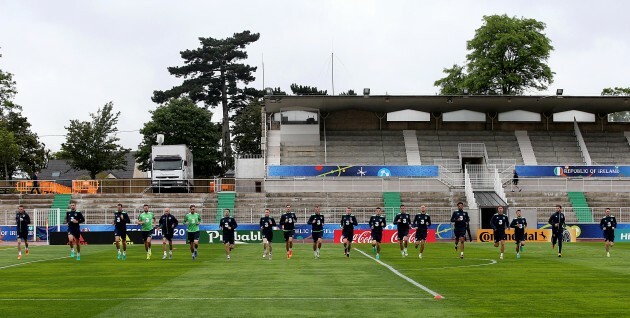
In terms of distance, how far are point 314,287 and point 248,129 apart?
80268mm

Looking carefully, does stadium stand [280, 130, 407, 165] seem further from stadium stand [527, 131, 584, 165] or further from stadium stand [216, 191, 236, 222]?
stadium stand [527, 131, 584, 165]

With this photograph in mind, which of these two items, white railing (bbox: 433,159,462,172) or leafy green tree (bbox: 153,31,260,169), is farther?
leafy green tree (bbox: 153,31,260,169)

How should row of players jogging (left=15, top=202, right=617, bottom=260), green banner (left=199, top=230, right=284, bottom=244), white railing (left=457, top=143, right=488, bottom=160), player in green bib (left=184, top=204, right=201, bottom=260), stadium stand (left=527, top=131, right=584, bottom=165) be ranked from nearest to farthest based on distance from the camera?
1. row of players jogging (left=15, top=202, right=617, bottom=260)
2. player in green bib (left=184, top=204, right=201, bottom=260)
3. green banner (left=199, top=230, right=284, bottom=244)
4. white railing (left=457, top=143, right=488, bottom=160)
5. stadium stand (left=527, top=131, right=584, bottom=165)

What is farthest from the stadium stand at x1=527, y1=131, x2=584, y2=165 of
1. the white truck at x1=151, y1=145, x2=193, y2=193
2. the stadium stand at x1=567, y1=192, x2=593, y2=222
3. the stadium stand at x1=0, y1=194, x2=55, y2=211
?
the stadium stand at x1=0, y1=194, x2=55, y2=211

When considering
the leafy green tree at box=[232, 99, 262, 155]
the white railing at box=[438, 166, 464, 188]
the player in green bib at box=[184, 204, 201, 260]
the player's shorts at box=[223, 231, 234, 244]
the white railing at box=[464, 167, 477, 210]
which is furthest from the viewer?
the leafy green tree at box=[232, 99, 262, 155]

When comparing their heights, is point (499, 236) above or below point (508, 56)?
below

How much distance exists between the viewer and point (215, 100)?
108 meters

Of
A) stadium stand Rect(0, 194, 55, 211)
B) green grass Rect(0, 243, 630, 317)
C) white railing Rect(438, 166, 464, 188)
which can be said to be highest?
white railing Rect(438, 166, 464, 188)

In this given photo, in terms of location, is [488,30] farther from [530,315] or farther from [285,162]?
[530,315]

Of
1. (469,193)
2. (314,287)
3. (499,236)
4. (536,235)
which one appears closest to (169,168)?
Answer: (469,193)

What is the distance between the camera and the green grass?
56.3 feet

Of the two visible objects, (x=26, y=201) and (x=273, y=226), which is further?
(x=26, y=201)

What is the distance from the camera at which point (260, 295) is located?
1988 centimetres

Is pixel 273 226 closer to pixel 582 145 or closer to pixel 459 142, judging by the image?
pixel 459 142
